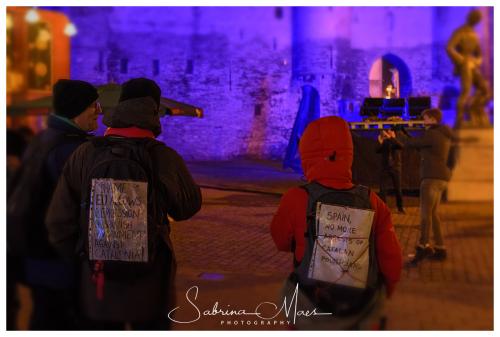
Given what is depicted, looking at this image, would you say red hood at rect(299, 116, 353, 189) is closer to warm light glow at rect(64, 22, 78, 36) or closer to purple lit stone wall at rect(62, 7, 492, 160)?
purple lit stone wall at rect(62, 7, 492, 160)

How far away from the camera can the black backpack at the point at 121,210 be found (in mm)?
2586

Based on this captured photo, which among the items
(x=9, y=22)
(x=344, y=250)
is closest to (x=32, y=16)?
(x=9, y=22)

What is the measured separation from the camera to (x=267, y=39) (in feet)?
28.4

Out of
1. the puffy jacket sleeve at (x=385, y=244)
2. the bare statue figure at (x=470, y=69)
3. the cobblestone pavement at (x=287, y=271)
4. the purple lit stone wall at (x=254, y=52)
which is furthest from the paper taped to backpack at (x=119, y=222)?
the bare statue figure at (x=470, y=69)

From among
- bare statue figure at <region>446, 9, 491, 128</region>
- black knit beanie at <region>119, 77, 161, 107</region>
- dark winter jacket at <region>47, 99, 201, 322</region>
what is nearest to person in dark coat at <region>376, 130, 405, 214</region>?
bare statue figure at <region>446, 9, 491, 128</region>

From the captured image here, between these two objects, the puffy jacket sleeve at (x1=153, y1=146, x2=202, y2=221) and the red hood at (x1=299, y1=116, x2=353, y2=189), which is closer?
the red hood at (x1=299, y1=116, x2=353, y2=189)

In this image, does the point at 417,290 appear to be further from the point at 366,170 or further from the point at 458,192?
the point at 366,170

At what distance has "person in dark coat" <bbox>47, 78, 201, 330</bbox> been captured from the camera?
8.60 ft

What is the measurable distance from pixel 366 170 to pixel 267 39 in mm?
2712

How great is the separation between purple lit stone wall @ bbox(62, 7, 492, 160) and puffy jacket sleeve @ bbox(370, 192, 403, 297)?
2.29 meters

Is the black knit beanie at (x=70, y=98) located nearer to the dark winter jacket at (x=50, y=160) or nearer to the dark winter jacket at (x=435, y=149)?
the dark winter jacket at (x=50, y=160)

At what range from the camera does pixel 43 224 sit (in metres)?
2.72

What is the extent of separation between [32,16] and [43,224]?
194 centimetres
